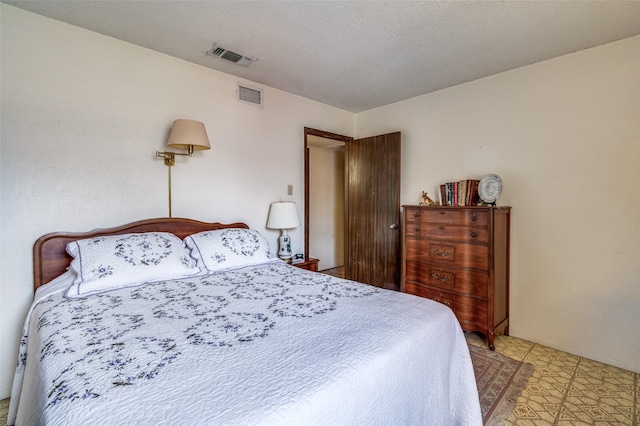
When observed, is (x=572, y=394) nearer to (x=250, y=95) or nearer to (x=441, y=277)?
(x=441, y=277)

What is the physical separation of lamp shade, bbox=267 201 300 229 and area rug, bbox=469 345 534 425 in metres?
1.93

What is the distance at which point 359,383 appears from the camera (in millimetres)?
925

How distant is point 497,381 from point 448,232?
1169 mm

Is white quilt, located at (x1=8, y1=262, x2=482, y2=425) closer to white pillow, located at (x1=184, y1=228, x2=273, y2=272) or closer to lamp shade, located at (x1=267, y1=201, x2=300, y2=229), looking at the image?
white pillow, located at (x1=184, y1=228, x2=273, y2=272)

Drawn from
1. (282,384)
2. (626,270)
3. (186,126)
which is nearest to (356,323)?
(282,384)

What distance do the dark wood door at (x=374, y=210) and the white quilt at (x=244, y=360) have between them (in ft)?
6.26

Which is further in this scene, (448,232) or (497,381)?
(448,232)

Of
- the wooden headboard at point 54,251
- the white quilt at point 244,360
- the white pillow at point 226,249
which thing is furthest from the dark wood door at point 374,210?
the wooden headboard at point 54,251

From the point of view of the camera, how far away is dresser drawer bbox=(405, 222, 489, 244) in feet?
8.10

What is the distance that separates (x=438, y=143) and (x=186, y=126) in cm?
249

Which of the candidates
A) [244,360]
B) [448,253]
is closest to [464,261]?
[448,253]

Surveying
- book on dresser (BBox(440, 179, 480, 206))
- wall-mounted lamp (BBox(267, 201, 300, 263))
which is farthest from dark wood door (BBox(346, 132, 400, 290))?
wall-mounted lamp (BBox(267, 201, 300, 263))

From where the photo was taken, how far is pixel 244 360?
3.13 ft

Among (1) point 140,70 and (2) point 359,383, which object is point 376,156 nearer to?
(1) point 140,70
